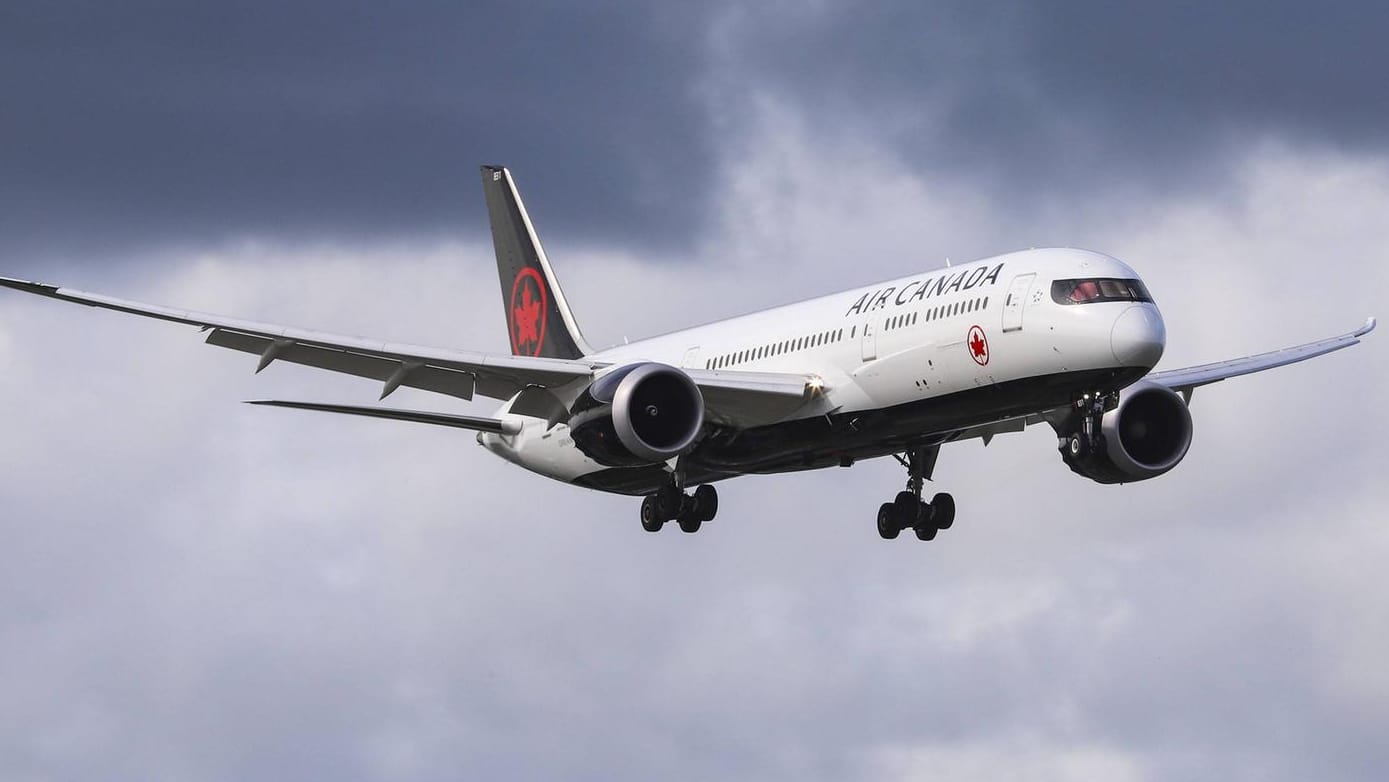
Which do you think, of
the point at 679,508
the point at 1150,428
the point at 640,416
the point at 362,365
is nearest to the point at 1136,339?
the point at 1150,428

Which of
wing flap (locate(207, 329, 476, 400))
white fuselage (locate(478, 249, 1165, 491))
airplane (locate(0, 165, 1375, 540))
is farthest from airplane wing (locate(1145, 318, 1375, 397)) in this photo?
wing flap (locate(207, 329, 476, 400))

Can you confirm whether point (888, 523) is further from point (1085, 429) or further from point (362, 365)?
point (362, 365)

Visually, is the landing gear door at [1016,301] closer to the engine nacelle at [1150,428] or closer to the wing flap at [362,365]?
the engine nacelle at [1150,428]

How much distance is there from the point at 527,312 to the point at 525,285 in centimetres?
87

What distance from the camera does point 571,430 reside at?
5369 cm

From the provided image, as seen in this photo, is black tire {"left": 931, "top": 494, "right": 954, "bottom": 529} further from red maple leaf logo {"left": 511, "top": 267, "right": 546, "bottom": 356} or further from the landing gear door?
red maple leaf logo {"left": 511, "top": 267, "right": 546, "bottom": 356}

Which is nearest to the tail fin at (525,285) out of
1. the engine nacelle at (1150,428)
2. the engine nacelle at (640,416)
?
the engine nacelle at (640,416)

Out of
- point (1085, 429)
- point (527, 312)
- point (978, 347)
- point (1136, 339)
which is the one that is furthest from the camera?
point (527, 312)

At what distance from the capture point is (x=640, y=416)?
52938 mm

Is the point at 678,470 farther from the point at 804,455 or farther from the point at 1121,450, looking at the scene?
the point at 1121,450

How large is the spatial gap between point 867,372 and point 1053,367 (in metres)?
4.90

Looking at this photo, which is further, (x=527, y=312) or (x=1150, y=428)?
(x=527, y=312)

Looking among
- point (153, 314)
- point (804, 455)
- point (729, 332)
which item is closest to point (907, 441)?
point (804, 455)

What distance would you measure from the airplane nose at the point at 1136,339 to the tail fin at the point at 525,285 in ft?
70.1
